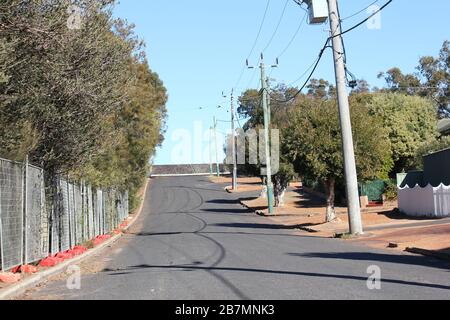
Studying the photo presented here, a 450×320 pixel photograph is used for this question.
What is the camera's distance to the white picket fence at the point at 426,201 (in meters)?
30.3

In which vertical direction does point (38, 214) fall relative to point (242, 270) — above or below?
above

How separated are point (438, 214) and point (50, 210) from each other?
821 inches

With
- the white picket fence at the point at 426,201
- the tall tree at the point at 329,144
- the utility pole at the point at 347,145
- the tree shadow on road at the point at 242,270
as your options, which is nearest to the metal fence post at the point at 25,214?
the tree shadow on road at the point at 242,270

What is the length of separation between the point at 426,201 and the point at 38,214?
22.6m

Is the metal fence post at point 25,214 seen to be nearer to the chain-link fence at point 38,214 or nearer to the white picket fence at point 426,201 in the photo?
the chain-link fence at point 38,214

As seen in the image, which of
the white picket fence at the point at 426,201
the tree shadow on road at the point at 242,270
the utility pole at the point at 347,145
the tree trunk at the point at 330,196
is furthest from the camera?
the tree trunk at the point at 330,196

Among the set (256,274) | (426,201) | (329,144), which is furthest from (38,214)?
(426,201)

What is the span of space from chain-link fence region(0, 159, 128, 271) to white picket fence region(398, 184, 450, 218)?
675 inches

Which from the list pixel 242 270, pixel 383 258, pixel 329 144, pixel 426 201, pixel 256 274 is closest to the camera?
pixel 256 274

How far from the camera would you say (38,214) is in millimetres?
15406

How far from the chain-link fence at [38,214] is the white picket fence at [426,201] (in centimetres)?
1713

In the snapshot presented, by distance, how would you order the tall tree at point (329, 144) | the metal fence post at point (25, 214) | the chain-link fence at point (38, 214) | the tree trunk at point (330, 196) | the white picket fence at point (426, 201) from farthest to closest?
the tree trunk at point (330, 196) → the tall tree at point (329, 144) → the white picket fence at point (426, 201) → the metal fence post at point (25, 214) → the chain-link fence at point (38, 214)

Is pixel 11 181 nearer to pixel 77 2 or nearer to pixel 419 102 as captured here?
pixel 77 2

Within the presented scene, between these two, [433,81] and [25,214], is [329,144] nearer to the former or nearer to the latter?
[25,214]
